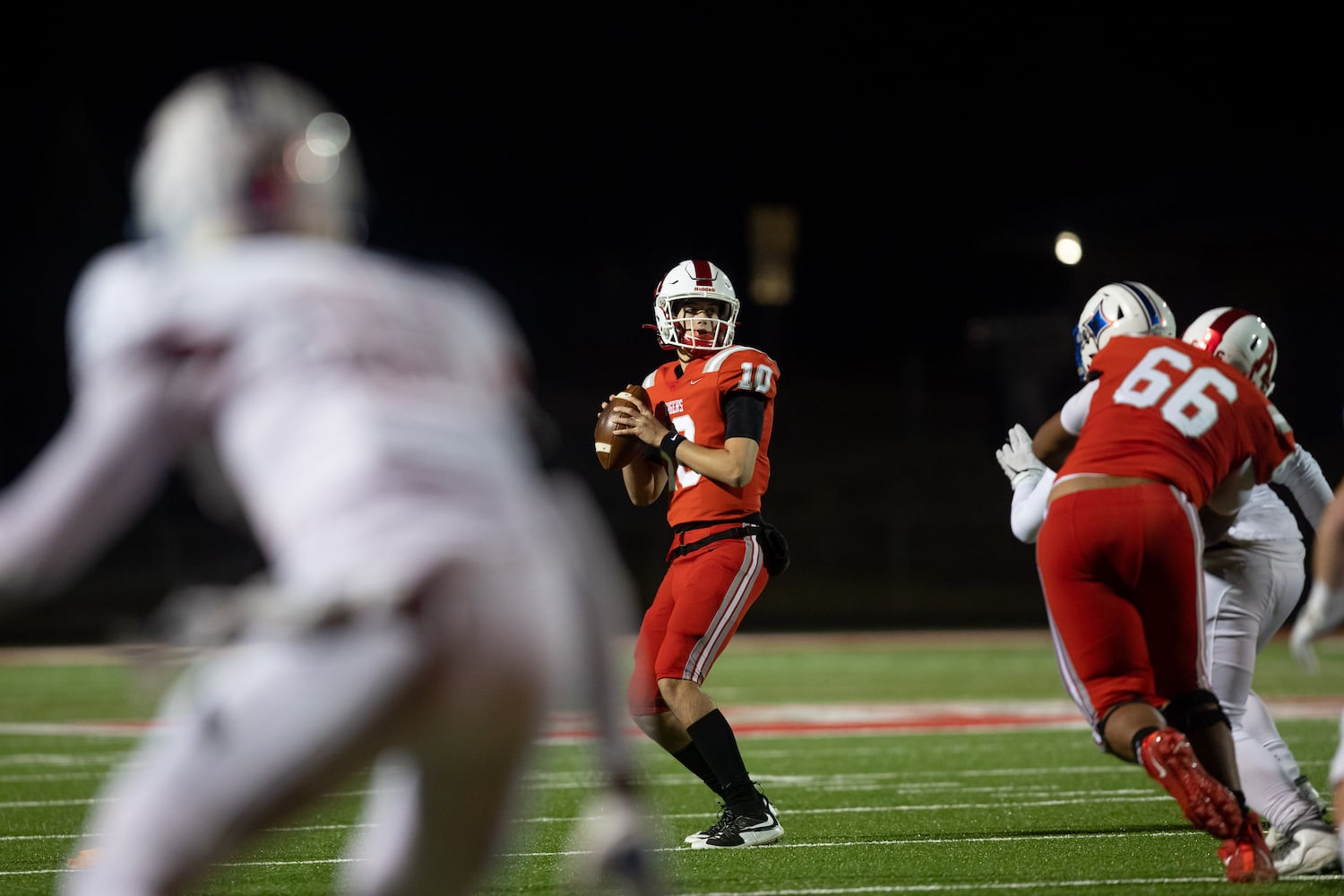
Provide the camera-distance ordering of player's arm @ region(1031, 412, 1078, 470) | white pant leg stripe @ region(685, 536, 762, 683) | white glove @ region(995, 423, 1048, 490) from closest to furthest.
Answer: player's arm @ region(1031, 412, 1078, 470) < white glove @ region(995, 423, 1048, 490) < white pant leg stripe @ region(685, 536, 762, 683)

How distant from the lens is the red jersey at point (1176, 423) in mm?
4707

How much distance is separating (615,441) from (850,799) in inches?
80.8

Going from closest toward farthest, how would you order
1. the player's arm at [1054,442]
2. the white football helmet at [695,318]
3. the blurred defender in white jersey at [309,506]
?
the blurred defender in white jersey at [309,506] < the player's arm at [1054,442] < the white football helmet at [695,318]

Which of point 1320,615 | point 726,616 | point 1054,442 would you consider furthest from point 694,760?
point 1320,615

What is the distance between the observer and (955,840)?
19.0ft

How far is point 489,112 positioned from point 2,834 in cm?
3225

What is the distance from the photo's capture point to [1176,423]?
473 centimetres

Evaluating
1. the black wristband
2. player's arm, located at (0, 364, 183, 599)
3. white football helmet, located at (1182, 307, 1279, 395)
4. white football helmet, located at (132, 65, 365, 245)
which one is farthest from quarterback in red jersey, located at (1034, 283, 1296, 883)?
player's arm, located at (0, 364, 183, 599)

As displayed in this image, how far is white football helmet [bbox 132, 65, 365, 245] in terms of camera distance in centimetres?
229

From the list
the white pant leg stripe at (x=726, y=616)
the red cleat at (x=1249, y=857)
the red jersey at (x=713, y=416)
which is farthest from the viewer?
the red jersey at (x=713, y=416)

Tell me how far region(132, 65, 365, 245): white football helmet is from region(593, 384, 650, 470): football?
139 inches

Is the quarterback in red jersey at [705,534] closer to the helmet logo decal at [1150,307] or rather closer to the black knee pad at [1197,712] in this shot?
the helmet logo decal at [1150,307]

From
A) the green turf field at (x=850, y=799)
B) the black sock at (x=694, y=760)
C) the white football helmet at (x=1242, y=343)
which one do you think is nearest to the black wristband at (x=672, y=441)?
the black sock at (x=694, y=760)

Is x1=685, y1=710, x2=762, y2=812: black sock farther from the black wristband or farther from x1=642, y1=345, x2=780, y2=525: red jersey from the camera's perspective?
the black wristband
